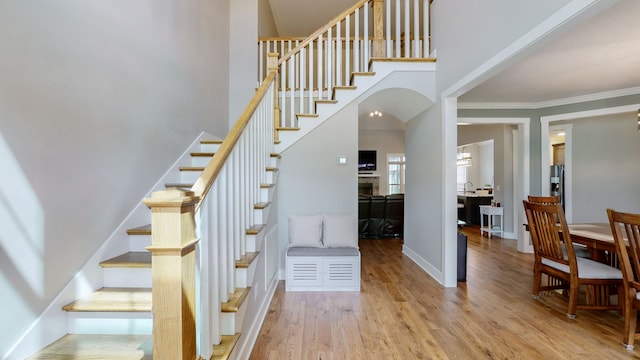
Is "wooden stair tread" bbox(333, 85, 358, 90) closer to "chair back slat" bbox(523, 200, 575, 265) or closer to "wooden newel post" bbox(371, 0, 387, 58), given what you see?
"wooden newel post" bbox(371, 0, 387, 58)

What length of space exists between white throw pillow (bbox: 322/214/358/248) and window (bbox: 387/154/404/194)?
6467 mm

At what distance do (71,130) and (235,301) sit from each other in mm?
1410

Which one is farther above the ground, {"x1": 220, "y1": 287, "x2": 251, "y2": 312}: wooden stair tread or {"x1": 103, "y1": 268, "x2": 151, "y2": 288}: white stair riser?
{"x1": 103, "y1": 268, "x2": 151, "y2": 288}: white stair riser

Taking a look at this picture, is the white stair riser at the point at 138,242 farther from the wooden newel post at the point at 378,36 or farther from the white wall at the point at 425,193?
the wooden newel post at the point at 378,36

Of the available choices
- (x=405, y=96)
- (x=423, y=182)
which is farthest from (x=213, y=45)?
(x=423, y=182)

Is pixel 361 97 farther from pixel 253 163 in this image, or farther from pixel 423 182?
pixel 253 163

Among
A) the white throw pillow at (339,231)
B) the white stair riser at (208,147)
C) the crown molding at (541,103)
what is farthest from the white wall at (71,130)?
the crown molding at (541,103)

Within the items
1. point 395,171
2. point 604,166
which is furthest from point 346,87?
point 395,171

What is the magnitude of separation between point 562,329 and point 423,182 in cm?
211

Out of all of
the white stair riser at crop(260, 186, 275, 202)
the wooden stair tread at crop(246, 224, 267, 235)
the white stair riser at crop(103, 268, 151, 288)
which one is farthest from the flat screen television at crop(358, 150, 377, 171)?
the white stair riser at crop(103, 268, 151, 288)

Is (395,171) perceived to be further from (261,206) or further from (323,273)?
(261,206)

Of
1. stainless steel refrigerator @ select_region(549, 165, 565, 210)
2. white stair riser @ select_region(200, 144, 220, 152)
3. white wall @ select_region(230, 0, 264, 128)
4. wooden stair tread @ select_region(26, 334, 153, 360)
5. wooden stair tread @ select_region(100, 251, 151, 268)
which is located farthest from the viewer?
stainless steel refrigerator @ select_region(549, 165, 565, 210)

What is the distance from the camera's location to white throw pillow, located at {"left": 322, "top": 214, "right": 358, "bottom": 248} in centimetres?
327

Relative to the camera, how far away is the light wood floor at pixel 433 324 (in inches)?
77.6
